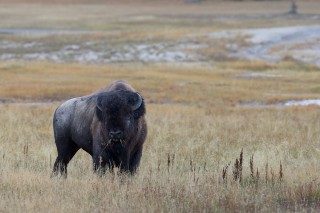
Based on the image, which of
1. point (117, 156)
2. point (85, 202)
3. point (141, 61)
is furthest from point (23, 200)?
point (141, 61)

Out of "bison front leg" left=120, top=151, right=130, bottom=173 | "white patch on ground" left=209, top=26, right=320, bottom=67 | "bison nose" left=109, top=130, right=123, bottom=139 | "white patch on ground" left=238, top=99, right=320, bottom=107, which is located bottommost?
"white patch on ground" left=209, top=26, right=320, bottom=67

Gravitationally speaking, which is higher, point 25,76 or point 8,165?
point 8,165

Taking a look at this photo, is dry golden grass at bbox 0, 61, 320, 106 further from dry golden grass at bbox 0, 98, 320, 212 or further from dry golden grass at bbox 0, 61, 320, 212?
dry golden grass at bbox 0, 98, 320, 212

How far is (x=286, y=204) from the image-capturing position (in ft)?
33.5

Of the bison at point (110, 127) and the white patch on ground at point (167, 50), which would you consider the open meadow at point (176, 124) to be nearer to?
the white patch on ground at point (167, 50)

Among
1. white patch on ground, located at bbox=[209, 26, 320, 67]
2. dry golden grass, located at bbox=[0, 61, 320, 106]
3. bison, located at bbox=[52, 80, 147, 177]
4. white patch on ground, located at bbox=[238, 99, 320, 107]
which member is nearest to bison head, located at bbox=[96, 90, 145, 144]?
bison, located at bbox=[52, 80, 147, 177]

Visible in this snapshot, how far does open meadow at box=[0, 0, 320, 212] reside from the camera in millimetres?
10188

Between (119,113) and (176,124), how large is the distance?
1029 centimetres

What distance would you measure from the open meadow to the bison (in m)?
0.31

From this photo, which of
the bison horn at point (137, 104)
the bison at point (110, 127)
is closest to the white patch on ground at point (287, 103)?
the bison at point (110, 127)

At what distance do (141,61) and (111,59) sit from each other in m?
2.07

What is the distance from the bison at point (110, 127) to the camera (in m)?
11.0

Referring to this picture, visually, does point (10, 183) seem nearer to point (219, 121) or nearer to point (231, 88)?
point (219, 121)

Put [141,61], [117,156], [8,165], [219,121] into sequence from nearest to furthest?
[117,156], [8,165], [219,121], [141,61]
